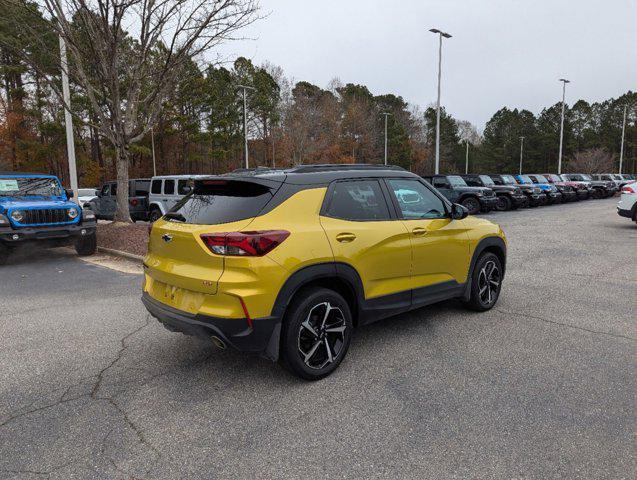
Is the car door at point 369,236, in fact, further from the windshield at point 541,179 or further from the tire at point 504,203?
the windshield at point 541,179

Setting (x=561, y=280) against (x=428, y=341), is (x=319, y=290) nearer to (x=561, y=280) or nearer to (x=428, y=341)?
(x=428, y=341)

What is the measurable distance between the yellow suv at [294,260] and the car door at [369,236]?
0.01 metres

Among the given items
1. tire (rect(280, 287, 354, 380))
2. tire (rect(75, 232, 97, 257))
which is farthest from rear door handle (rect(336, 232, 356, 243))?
tire (rect(75, 232, 97, 257))

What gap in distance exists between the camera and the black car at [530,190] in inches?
920

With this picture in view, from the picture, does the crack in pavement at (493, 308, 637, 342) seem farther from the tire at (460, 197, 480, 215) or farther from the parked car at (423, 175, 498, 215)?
the tire at (460, 197, 480, 215)

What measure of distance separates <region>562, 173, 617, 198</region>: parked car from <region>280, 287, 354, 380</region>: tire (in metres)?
30.8

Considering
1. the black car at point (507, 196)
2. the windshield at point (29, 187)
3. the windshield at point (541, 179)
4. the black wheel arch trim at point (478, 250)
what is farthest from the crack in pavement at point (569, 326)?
the windshield at point (541, 179)

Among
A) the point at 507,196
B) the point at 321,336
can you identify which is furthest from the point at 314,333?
the point at 507,196

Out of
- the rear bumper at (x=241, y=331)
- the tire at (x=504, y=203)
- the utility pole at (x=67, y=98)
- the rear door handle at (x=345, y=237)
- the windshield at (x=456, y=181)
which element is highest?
the utility pole at (x=67, y=98)

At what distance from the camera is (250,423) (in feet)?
10.0

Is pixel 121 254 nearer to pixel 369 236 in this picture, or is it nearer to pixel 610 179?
pixel 369 236

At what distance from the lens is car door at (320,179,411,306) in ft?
12.2

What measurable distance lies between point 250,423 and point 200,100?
44.0 m

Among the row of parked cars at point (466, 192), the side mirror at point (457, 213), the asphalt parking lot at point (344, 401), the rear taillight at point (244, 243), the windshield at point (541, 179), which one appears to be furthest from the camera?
the windshield at point (541, 179)
